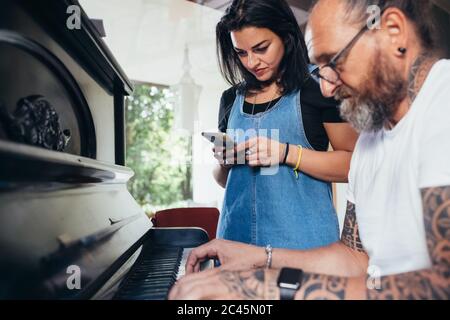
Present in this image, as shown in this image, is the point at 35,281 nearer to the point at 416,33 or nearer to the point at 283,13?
the point at 416,33

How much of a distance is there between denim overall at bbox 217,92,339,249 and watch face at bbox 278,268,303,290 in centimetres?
65

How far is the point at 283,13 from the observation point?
135 centimetres

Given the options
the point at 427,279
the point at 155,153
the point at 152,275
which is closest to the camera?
the point at 427,279

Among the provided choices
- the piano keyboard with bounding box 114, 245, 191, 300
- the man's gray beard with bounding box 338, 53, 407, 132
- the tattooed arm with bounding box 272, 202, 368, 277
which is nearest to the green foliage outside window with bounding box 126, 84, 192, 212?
the piano keyboard with bounding box 114, 245, 191, 300

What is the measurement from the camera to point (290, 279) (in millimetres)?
663

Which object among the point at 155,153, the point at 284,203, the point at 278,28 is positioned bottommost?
the point at 284,203

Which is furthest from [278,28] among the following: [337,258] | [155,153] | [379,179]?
[155,153]

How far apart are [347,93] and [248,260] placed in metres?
0.58

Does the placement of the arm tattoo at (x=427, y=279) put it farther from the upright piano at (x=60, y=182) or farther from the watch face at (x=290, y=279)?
the upright piano at (x=60, y=182)

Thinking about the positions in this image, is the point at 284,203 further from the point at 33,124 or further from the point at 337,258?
the point at 33,124

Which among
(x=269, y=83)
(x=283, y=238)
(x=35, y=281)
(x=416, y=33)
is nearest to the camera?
(x=35, y=281)

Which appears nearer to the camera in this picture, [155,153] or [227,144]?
[227,144]

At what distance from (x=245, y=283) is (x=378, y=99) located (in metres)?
0.59
